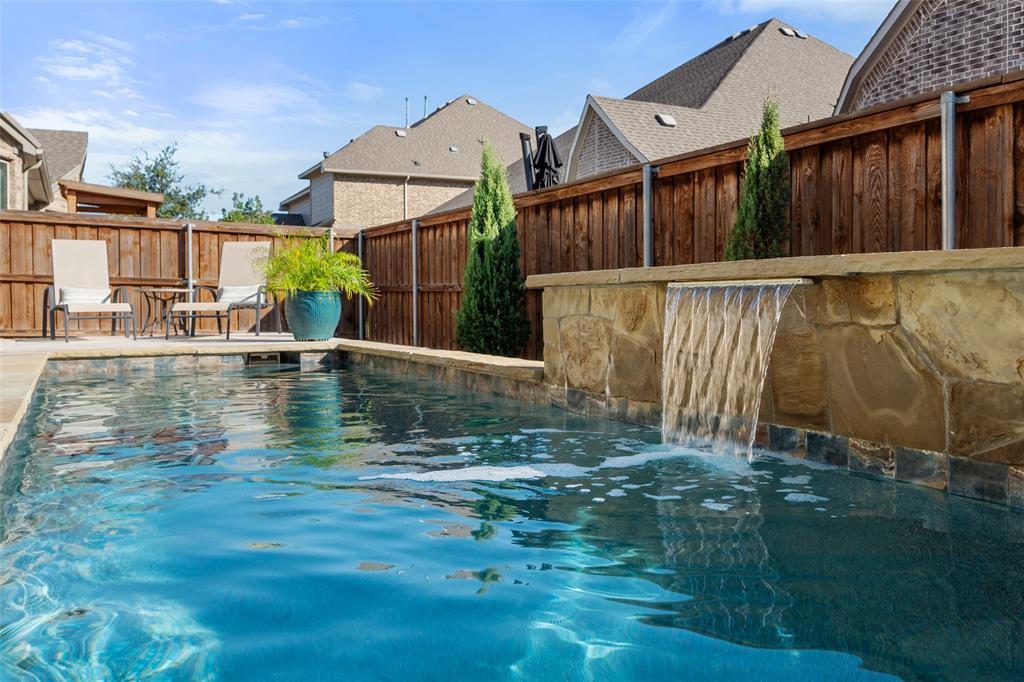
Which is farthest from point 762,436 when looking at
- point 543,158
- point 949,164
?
point 543,158

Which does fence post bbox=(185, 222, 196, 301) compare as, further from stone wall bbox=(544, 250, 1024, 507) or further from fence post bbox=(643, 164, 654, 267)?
stone wall bbox=(544, 250, 1024, 507)

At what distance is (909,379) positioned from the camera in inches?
117

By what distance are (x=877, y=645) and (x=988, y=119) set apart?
10.8ft

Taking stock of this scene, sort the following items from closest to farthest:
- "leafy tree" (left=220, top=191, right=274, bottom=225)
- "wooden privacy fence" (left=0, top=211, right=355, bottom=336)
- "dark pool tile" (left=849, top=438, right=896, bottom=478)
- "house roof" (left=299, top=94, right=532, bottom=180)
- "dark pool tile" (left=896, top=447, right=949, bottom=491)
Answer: "dark pool tile" (left=896, top=447, right=949, bottom=491) → "dark pool tile" (left=849, top=438, right=896, bottom=478) → "wooden privacy fence" (left=0, top=211, right=355, bottom=336) → "house roof" (left=299, top=94, right=532, bottom=180) → "leafy tree" (left=220, top=191, right=274, bottom=225)

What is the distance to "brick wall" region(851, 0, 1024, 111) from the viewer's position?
8.76 m

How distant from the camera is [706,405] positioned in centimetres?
397

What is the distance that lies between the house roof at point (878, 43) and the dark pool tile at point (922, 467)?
28.7ft

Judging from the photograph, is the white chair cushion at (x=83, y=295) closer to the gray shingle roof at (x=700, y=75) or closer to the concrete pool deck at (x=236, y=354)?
the concrete pool deck at (x=236, y=354)

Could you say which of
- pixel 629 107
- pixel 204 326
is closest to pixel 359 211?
pixel 629 107

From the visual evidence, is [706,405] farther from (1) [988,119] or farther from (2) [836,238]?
(1) [988,119]

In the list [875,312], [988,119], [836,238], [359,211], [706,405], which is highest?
[359,211]

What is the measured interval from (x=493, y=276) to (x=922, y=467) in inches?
203

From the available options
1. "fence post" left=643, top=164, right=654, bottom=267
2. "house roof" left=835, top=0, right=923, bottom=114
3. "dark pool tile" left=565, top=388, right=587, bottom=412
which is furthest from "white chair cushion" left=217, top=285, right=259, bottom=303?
"house roof" left=835, top=0, right=923, bottom=114

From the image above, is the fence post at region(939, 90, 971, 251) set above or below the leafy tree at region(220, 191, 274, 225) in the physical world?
below
